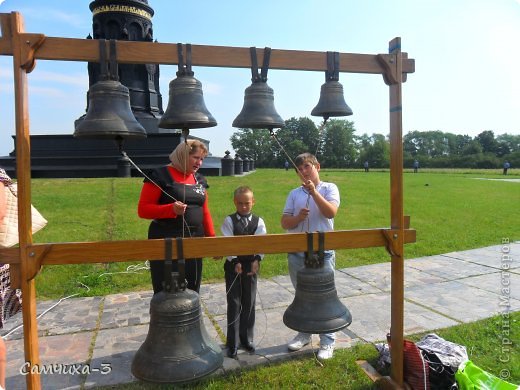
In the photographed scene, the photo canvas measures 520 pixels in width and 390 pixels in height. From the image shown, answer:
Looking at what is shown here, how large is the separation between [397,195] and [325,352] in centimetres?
157

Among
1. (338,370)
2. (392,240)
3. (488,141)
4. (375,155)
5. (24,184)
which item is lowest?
(338,370)

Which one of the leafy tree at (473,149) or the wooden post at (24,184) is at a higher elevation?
the leafy tree at (473,149)

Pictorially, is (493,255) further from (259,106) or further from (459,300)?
(259,106)

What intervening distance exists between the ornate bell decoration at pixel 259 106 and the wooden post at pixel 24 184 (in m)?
1.32

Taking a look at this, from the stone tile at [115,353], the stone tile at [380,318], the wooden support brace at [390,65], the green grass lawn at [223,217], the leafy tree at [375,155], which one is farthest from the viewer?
the leafy tree at [375,155]

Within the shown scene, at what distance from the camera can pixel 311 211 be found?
3656 mm

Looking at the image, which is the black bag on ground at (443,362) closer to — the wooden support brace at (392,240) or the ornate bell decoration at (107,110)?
the wooden support brace at (392,240)

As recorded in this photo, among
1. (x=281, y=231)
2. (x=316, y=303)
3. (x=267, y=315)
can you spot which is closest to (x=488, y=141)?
(x=281, y=231)

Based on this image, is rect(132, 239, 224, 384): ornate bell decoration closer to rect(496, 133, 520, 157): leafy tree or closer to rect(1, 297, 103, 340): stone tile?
rect(1, 297, 103, 340): stone tile

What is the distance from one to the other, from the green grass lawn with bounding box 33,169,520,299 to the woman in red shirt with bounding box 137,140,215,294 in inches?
99.9

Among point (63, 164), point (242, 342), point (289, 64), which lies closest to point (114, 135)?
point (289, 64)

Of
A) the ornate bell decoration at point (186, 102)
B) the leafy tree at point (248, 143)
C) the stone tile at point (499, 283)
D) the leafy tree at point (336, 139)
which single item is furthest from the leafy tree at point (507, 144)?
the ornate bell decoration at point (186, 102)

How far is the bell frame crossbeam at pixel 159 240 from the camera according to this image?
2.43 m

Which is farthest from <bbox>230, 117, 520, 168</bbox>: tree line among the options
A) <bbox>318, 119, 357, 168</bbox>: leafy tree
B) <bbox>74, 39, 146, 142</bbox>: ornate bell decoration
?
<bbox>74, 39, 146, 142</bbox>: ornate bell decoration
